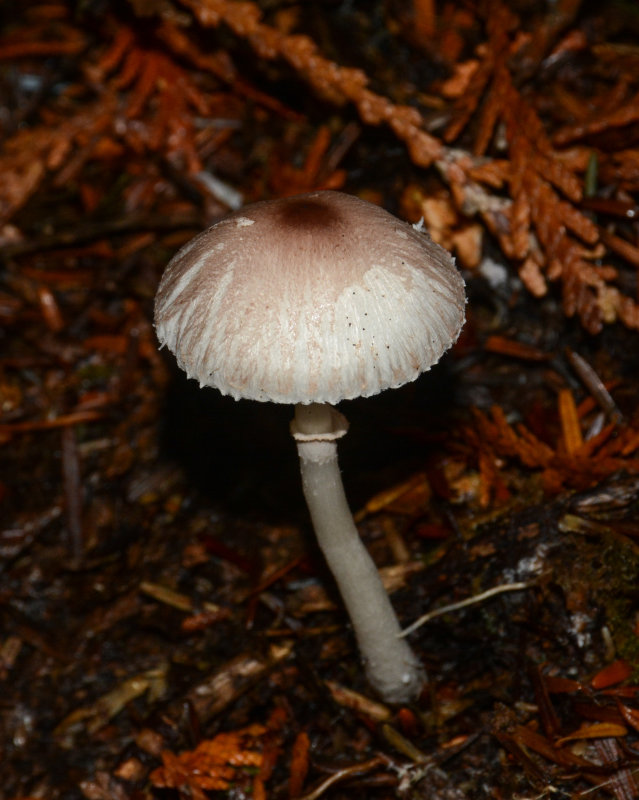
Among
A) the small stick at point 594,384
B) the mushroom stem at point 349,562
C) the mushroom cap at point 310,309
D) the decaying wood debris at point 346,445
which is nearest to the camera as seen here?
the mushroom cap at point 310,309

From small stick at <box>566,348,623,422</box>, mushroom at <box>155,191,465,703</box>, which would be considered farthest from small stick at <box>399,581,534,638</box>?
mushroom at <box>155,191,465,703</box>

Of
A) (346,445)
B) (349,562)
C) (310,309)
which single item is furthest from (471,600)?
(310,309)

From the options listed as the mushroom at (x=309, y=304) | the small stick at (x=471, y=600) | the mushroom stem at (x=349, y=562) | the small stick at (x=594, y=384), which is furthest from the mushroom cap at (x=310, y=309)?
the small stick at (x=594, y=384)

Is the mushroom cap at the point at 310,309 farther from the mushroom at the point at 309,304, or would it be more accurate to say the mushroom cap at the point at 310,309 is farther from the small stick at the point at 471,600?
the small stick at the point at 471,600

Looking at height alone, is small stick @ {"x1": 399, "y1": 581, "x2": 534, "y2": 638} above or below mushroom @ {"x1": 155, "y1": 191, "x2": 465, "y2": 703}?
below

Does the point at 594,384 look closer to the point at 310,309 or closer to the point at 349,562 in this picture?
the point at 349,562

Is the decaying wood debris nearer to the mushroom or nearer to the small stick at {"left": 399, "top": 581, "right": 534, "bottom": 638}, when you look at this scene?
the small stick at {"left": 399, "top": 581, "right": 534, "bottom": 638}
